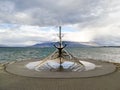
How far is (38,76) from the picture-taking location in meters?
11.9

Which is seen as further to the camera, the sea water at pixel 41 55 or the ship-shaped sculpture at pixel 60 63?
the sea water at pixel 41 55

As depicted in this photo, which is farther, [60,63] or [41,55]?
[41,55]

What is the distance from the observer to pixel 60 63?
1497 centimetres

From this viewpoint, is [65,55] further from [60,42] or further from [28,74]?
[28,74]

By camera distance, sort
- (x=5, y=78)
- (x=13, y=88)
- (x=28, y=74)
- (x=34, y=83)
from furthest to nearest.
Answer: (x=28, y=74)
(x=5, y=78)
(x=34, y=83)
(x=13, y=88)

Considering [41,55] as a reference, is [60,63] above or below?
above

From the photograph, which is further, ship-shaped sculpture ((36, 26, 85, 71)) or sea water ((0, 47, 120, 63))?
sea water ((0, 47, 120, 63))

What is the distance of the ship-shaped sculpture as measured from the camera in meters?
14.0

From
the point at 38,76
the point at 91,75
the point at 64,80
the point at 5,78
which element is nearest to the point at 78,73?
the point at 91,75

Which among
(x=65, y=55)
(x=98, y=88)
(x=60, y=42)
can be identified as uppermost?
(x=60, y=42)

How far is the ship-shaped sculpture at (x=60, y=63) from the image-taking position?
14000mm

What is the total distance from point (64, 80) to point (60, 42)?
414 centimetres

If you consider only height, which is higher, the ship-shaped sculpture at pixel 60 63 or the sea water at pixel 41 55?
the ship-shaped sculpture at pixel 60 63

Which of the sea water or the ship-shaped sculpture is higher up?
the ship-shaped sculpture
